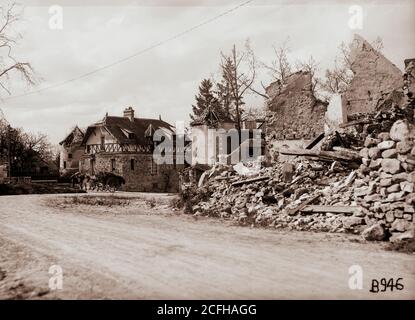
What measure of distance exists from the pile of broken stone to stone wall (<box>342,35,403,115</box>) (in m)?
6.04

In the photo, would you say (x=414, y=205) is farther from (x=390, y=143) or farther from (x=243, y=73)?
(x=243, y=73)

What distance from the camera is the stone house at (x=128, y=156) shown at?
1609 inches

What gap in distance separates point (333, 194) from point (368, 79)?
32.0 feet

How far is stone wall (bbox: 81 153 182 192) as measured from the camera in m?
40.6

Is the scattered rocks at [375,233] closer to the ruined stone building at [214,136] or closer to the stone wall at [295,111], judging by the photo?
the stone wall at [295,111]

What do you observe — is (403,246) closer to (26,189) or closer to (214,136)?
(214,136)

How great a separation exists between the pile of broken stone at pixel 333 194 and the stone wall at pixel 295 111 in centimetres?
555

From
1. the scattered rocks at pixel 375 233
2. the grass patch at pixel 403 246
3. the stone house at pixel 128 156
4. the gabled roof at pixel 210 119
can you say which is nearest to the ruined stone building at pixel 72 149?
the stone house at pixel 128 156

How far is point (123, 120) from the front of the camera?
4594cm

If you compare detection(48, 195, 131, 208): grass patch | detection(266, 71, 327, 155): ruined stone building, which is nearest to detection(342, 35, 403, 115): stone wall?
detection(266, 71, 327, 155): ruined stone building

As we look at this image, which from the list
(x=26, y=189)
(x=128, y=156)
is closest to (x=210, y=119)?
(x=128, y=156)

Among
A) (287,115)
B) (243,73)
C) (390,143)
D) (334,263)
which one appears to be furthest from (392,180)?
(243,73)

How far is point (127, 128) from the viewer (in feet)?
146

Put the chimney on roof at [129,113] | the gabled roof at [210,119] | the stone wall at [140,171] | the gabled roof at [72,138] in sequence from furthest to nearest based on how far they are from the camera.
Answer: the gabled roof at [72,138]
the chimney on roof at [129,113]
the stone wall at [140,171]
the gabled roof at [210,119]
